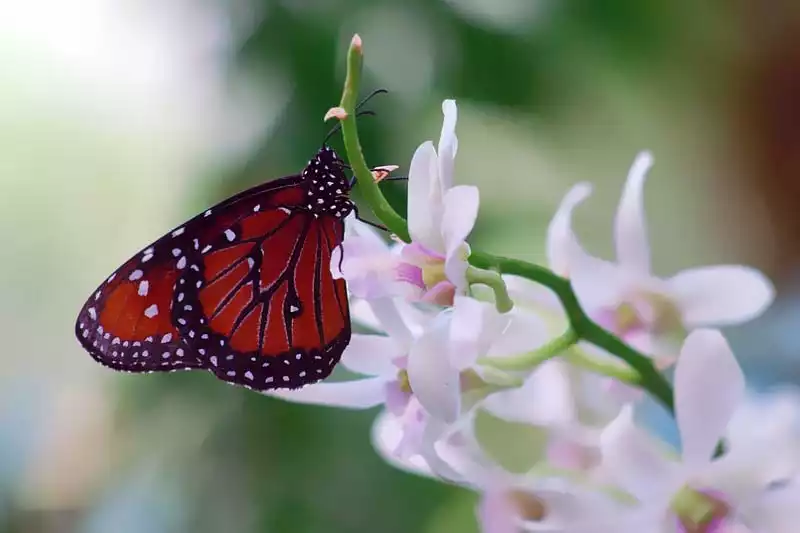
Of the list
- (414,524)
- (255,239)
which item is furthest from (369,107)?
(414,524)

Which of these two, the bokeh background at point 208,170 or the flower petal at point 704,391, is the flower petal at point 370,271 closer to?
the flower petal at point 704,391

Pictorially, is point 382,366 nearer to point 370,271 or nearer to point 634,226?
point 370,271

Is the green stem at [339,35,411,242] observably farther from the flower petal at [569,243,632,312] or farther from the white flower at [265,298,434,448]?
the flower petal at [569,243,632,312]

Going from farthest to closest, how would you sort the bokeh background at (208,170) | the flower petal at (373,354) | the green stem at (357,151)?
the bokeh background at (208,170) → the flower petal at (373,354) → the green stem at (357,151)

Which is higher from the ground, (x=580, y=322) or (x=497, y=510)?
(x=580, y=322)

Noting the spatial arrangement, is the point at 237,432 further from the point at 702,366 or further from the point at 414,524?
the point at 702,366

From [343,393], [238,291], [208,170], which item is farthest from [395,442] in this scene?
[208,170]

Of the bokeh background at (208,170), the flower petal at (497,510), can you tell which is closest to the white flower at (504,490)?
the flower petal at (497,510)
